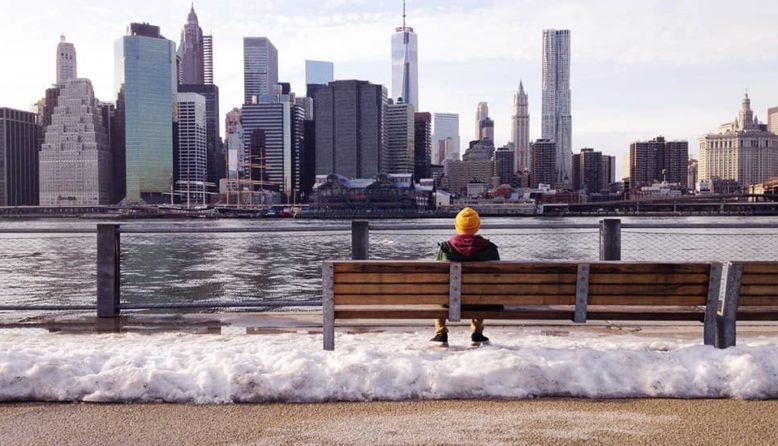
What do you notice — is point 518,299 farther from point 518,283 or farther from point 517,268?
point 517,268

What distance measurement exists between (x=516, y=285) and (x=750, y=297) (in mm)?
1994

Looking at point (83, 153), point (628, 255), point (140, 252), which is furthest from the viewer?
point (83, 153)

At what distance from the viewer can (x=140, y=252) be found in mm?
45688

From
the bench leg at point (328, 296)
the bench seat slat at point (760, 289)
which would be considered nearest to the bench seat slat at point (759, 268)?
the bench seat slat at point (760, 289)

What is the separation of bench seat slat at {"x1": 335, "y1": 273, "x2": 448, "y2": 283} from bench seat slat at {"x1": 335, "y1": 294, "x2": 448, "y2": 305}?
0.12m

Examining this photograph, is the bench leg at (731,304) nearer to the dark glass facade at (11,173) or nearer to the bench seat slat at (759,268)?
the bench seat slat at (759,268)

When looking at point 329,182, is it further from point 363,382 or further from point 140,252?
point 363,382

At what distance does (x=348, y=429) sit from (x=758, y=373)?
2.98 metres

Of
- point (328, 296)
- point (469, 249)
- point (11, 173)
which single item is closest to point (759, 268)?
point (469, 249)

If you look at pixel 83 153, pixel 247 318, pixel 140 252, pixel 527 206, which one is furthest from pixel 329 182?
pixel 247 318

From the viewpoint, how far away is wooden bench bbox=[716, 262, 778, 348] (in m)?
6.32

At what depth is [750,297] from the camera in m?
6.36

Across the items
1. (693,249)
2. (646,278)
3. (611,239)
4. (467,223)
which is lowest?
(693,249)

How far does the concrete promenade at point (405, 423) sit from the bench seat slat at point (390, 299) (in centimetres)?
121
